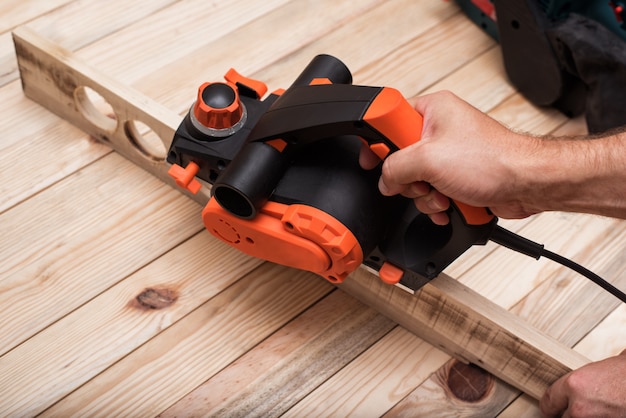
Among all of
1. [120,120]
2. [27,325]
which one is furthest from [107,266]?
[120,120]

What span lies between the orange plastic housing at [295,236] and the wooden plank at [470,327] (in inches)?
6.9

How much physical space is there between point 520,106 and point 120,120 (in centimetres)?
90

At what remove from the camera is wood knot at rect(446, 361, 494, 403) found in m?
1.47

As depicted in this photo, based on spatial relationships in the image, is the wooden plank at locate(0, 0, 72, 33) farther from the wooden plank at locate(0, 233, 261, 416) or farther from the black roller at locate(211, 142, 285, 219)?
the black roller at locate(211, 142, 285, 219)

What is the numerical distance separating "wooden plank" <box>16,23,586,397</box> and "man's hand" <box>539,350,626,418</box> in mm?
39

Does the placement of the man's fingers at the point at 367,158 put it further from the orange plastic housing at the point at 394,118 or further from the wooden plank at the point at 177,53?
the wooden plank at the point at 177,53

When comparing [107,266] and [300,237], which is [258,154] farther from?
[107,266]

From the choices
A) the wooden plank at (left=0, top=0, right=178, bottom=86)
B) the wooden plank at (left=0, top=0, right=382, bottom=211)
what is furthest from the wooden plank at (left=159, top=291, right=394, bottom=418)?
the wooden plank at (left=0, top=0, right=178, bottom=86)

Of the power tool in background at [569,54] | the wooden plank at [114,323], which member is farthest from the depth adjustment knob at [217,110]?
the power tool in background at [569,54]

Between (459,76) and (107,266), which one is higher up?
(459,76)

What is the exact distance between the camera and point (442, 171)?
1.16 metres

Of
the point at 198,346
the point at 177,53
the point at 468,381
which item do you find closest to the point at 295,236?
the point at 198,346

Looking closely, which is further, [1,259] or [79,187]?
[79,187]

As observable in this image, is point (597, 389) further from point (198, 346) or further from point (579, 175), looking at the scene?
point (198, 346)
